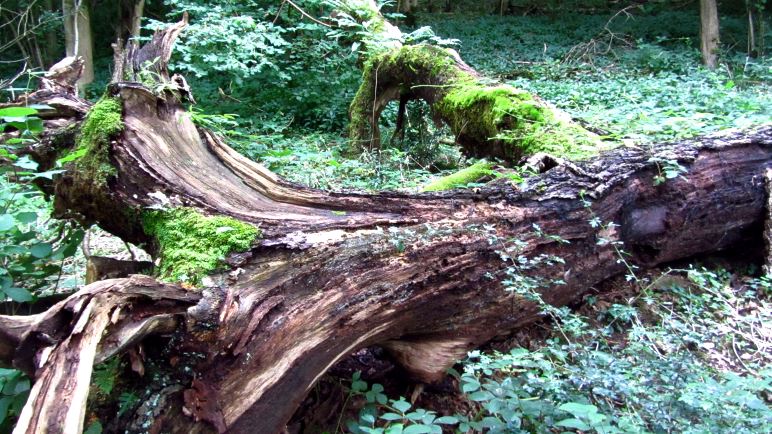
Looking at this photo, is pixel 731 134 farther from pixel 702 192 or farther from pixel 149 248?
pixel 149 248

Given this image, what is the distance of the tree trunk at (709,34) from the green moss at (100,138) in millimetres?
10968

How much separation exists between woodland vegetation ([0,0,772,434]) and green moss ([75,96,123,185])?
0.01m

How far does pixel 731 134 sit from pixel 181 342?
4073mm

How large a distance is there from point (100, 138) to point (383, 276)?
5.50 ft

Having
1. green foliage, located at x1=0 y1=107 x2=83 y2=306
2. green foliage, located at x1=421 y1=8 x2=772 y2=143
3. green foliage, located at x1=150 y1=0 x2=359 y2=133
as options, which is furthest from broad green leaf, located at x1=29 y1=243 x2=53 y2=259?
green foliage, located at x1=150 y1=0 x2=359 y2=133

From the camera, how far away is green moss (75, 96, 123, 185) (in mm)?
2717

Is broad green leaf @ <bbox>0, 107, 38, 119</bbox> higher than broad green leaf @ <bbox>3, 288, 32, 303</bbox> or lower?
higher

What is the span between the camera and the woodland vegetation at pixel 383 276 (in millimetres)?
1877

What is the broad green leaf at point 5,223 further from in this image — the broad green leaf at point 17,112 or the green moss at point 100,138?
the green moss at point 100,138

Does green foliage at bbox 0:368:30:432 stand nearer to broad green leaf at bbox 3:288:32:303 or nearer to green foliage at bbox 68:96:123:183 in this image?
broad green leaf at bbox 3:288:32:303

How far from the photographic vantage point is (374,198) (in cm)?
291

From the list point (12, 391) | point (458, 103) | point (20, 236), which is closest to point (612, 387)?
point (12, 391)

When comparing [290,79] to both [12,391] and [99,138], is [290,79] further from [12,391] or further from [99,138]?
[12,391]

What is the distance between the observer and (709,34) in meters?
10.4
